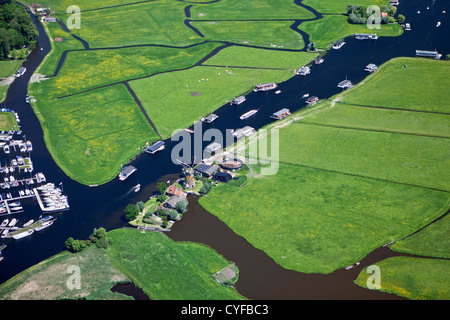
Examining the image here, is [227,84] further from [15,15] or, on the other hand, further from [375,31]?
[15,15]

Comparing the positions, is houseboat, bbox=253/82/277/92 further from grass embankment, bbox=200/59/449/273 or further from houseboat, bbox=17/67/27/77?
houseboat, bbox=17/67/27/77

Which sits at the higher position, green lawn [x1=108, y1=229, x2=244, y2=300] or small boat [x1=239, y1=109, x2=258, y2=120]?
small boat [x1=239, y1=109, x2=258, y2=120]

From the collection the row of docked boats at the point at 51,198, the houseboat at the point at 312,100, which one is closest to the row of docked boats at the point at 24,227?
the row of docked boats at the point at 51,198

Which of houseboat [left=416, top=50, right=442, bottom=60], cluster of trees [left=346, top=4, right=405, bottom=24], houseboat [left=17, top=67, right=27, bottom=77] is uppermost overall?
cluster of trees [left=346, top=4, right=405, bottom=24]

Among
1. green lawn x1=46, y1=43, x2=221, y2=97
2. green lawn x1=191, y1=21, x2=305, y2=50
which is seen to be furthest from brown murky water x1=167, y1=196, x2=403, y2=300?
green lawn x1=191, y1=21, x2=305, y2=50

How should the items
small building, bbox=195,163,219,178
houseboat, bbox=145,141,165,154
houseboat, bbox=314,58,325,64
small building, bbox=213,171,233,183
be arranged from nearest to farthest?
small building, bbox=213,171,233,183
small building, bbox=195,163,219,178
houseboat, bbox=145,141,165,154
houseboat, bbox=314,58,325,64

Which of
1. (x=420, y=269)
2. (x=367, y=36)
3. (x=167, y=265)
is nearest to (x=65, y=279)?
(x=167, y=265)

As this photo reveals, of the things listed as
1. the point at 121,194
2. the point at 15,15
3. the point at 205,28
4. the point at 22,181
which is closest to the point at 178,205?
the point at 121,194
